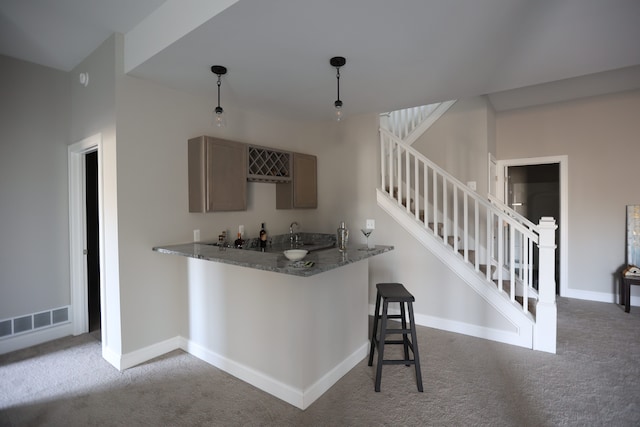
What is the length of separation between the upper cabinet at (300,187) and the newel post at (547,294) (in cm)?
254

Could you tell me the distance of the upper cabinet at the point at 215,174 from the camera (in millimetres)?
3010

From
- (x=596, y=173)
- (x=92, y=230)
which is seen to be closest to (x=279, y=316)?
(x=92, y=230)

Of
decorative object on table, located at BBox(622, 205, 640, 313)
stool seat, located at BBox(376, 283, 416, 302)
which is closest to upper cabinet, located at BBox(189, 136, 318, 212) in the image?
stool seat, located at BBox(376, 283, 416, 302)

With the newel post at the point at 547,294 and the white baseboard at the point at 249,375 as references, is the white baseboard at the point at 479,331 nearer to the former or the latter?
the newel post at the point at 547,294

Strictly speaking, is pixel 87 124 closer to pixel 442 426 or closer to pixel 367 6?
pixel 367 6

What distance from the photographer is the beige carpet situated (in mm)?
2070

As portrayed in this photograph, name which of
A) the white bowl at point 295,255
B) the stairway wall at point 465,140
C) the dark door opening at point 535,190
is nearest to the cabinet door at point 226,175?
the white bowl at point 295,255

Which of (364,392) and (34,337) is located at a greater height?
(34,337)

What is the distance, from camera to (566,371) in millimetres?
2604

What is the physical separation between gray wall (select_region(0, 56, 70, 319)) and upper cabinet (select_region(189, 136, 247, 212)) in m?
1.49

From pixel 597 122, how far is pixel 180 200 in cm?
556

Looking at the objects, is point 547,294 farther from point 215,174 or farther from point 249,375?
point 215,174

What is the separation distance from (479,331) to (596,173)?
3.14m

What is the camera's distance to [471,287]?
3.39 meters
